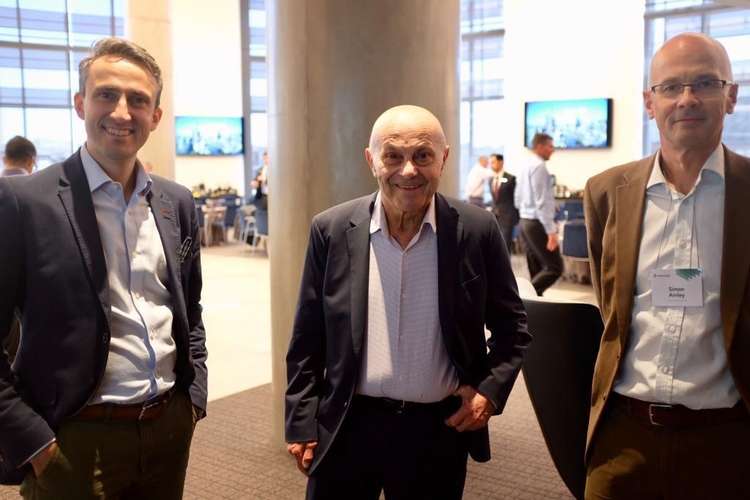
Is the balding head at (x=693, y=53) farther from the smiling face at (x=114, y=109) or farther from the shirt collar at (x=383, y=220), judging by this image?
the smiling face at (x=114, y=109)

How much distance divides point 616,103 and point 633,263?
12963mm

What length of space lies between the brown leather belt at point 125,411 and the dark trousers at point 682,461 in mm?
1258

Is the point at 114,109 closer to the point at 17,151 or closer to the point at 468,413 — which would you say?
the point at 468,413

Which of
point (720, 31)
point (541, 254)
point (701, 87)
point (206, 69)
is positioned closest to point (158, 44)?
point (206, 69)

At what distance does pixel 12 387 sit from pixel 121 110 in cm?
72

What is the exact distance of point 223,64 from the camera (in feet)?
62.5

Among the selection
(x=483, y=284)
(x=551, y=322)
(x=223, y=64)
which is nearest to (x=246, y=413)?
(x=551, y=322)

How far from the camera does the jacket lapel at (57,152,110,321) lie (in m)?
1.95

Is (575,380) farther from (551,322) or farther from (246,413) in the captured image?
(246,413)

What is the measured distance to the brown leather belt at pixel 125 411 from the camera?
1979 millimetres

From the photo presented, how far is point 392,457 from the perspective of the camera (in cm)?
222

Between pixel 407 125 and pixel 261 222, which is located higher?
pixel 407 125

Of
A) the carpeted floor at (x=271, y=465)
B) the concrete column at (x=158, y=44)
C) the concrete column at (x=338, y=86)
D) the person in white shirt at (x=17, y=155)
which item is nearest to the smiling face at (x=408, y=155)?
the concrete column at (x=338, y=86)

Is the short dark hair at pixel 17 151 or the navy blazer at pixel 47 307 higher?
the short dark hair at pixel 17 151
